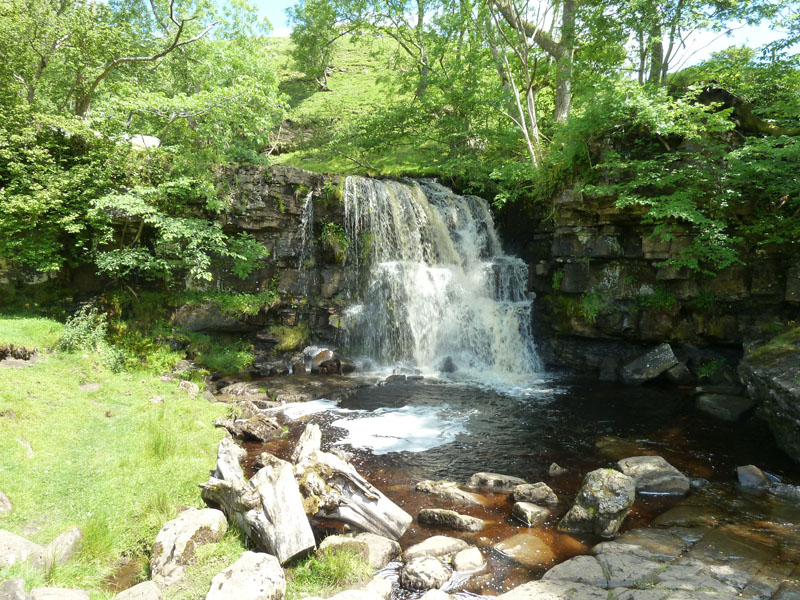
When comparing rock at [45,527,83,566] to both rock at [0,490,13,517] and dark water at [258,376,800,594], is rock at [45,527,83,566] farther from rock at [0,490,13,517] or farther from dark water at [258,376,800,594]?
dark water at [258,376,800,594]

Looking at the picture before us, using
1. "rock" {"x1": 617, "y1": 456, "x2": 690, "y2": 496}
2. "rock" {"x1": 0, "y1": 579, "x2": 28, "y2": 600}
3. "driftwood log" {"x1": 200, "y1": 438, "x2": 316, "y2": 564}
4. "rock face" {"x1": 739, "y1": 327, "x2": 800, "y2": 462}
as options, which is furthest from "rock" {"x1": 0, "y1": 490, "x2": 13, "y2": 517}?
"rock face" {"x1": 739, "y1": 327, "x2": 800, "y2": 462}

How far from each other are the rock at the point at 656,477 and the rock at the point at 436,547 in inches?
127

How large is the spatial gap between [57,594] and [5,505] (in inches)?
83.1

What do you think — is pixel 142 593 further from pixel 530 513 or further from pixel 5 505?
pixel 530 513

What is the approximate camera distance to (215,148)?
16000 mm

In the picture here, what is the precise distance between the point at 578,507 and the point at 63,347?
11680 millimetres

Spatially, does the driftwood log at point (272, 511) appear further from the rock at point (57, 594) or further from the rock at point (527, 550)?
the rock at point (527, 550)

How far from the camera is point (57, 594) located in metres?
3.49

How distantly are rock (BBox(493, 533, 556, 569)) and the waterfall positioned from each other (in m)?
8.61

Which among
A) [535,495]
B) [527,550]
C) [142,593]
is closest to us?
[142,593]

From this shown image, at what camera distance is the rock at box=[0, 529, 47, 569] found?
3777 mm

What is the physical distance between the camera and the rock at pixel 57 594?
11.2 ft

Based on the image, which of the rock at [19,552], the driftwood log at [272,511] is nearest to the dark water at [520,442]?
the driftwood log at [272,511]

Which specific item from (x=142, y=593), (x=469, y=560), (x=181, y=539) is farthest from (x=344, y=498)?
(x=142, y=593)
